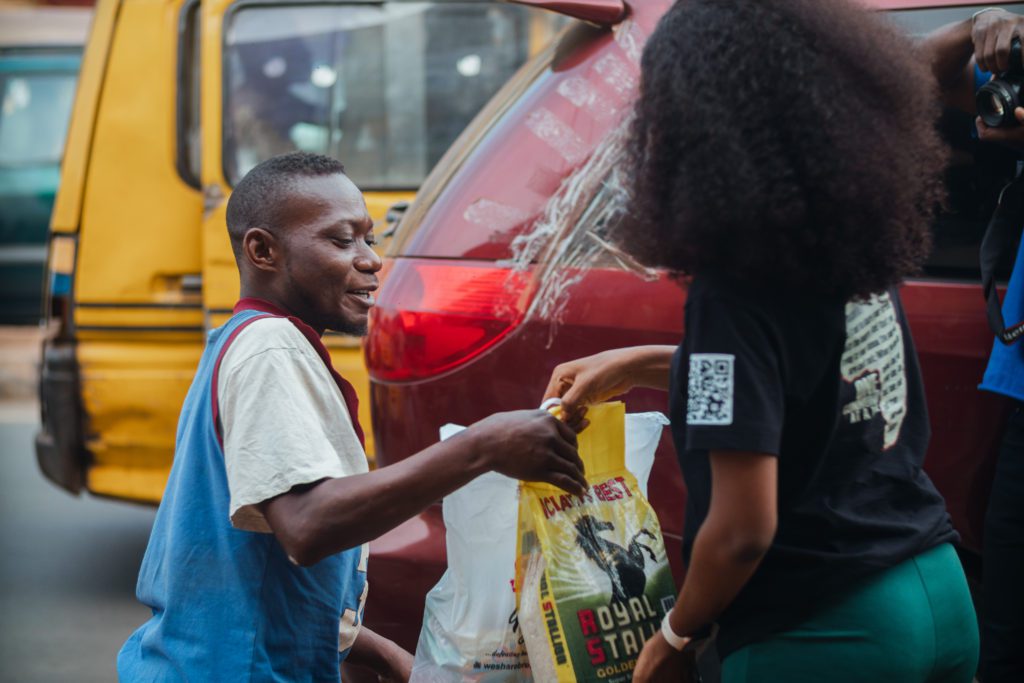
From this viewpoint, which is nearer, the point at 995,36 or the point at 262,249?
the point at 262,249

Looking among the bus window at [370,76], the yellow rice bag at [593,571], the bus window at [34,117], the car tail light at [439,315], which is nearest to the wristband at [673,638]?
the yellow rice bag at [593,571]

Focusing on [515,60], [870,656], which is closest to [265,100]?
[515,60]

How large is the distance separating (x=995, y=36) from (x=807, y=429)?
1.05 meters

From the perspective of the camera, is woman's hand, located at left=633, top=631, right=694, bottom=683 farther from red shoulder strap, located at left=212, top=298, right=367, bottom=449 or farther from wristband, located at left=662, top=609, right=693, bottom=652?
red shoulder strap, located at left=212, top=298, right=367, bottom=449

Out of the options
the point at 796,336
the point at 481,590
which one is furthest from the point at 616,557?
the point at 796,336

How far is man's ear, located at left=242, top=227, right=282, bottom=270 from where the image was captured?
6.20ft

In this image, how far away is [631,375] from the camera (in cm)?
198

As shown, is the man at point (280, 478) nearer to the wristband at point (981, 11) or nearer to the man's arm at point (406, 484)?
the man's arm at point (406, 484)

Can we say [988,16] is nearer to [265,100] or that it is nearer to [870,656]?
[870,656]

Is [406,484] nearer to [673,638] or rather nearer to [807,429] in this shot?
[673,638]

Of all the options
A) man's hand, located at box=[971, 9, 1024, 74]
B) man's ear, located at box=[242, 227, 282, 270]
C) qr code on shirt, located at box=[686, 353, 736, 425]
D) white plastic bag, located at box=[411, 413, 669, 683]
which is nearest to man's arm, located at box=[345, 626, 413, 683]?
white plastic bag, located at box=[411, 413, 669, 683]

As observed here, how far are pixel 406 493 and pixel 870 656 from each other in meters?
0.64

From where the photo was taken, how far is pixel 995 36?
7.29 feet

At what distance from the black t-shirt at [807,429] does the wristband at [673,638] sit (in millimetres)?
70
